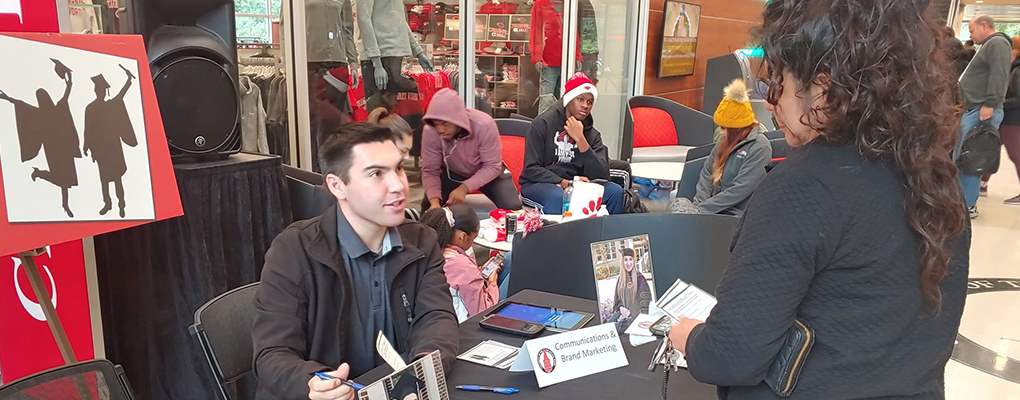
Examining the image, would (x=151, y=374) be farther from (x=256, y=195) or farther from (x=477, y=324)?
(x=477, y=324)

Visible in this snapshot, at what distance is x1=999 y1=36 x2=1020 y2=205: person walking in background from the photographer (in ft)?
22.2

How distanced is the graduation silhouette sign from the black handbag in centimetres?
172

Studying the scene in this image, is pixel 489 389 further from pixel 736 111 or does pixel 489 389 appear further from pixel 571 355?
pixel 736 111

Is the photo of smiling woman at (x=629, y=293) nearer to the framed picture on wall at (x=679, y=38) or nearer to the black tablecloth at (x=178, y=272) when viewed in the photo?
the black tablecloth at (x=178, y=272)

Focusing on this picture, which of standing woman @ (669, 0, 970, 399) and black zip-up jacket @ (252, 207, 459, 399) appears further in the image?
black zip-up jacket @ (252, 207, 459, 399)

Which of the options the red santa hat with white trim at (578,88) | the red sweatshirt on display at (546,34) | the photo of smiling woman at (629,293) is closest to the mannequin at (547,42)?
the red sweatshirt on display at (546,34)

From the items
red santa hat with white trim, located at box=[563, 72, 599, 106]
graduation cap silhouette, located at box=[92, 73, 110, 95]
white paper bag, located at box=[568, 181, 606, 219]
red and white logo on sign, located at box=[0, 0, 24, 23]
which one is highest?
red and white logo on sign, located at box=[0, 0, 24, 23]

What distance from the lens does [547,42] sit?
251 inches

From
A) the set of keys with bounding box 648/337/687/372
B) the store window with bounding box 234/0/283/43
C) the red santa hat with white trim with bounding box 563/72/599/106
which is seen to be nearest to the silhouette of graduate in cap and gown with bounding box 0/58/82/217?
the set of keys with bounding box 648/337/687/372

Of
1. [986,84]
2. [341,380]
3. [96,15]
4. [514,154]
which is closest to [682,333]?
[341,380]

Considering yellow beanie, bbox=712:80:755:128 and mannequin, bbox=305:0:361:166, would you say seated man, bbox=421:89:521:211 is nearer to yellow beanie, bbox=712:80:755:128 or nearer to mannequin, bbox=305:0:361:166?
mannequin, bbox=305:0:361:166

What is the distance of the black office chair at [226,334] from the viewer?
63.6 inches

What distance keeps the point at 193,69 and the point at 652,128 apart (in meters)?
5.11

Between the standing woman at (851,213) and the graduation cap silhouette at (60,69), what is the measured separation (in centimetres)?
172
